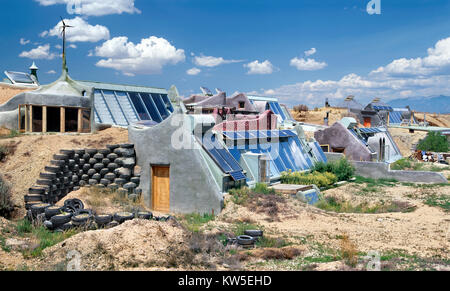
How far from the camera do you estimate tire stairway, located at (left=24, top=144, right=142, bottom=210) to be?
16.1 m

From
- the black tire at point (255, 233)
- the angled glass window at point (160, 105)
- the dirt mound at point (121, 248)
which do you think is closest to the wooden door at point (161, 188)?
the black tire at point (255, 233)

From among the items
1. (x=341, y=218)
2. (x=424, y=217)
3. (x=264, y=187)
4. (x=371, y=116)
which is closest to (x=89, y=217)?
(x=264, y=187)

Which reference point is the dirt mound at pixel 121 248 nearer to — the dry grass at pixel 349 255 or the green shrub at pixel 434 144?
the dry grass at pixel 349 255

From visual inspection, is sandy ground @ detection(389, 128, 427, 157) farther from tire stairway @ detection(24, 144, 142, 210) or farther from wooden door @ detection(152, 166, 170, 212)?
tire stairway @ detection(24, 144, 142, 210)

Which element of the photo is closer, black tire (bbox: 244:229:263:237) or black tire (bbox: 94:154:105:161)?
black tire (bbox: 244:229:263:237)

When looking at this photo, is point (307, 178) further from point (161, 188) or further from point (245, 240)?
point (245, 240)

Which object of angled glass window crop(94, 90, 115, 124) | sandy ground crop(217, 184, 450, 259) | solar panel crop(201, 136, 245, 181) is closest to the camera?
sandy ground crop(217, 184, 450, 259)

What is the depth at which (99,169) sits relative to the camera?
671 inches

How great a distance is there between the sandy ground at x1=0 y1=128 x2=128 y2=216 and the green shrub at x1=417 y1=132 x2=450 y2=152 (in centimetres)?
2984

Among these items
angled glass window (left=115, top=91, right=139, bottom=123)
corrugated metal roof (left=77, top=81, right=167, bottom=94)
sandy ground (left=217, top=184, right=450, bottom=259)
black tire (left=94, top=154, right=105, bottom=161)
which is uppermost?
corrugated metal roof (left=77, top=81, right=167, bottom=94)

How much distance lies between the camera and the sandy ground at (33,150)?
15470 millimetres

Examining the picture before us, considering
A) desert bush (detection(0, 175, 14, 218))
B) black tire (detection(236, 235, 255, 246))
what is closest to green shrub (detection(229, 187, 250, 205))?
black tire (detection(236, 235, 255, 246))

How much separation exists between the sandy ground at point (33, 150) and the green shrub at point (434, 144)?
29.8 meters

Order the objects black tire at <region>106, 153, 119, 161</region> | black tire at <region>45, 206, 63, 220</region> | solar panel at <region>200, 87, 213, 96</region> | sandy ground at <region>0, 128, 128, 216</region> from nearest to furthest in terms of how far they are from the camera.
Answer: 1. black tire at <region>45, 206, 63, 220</region>
2. sandy ground at <region>0, 128, 128, 216</region>
3. black tire at <region>106, 153, 119, 161</region>
4. solar panel at <region>200, 87, 213, 96</region>
